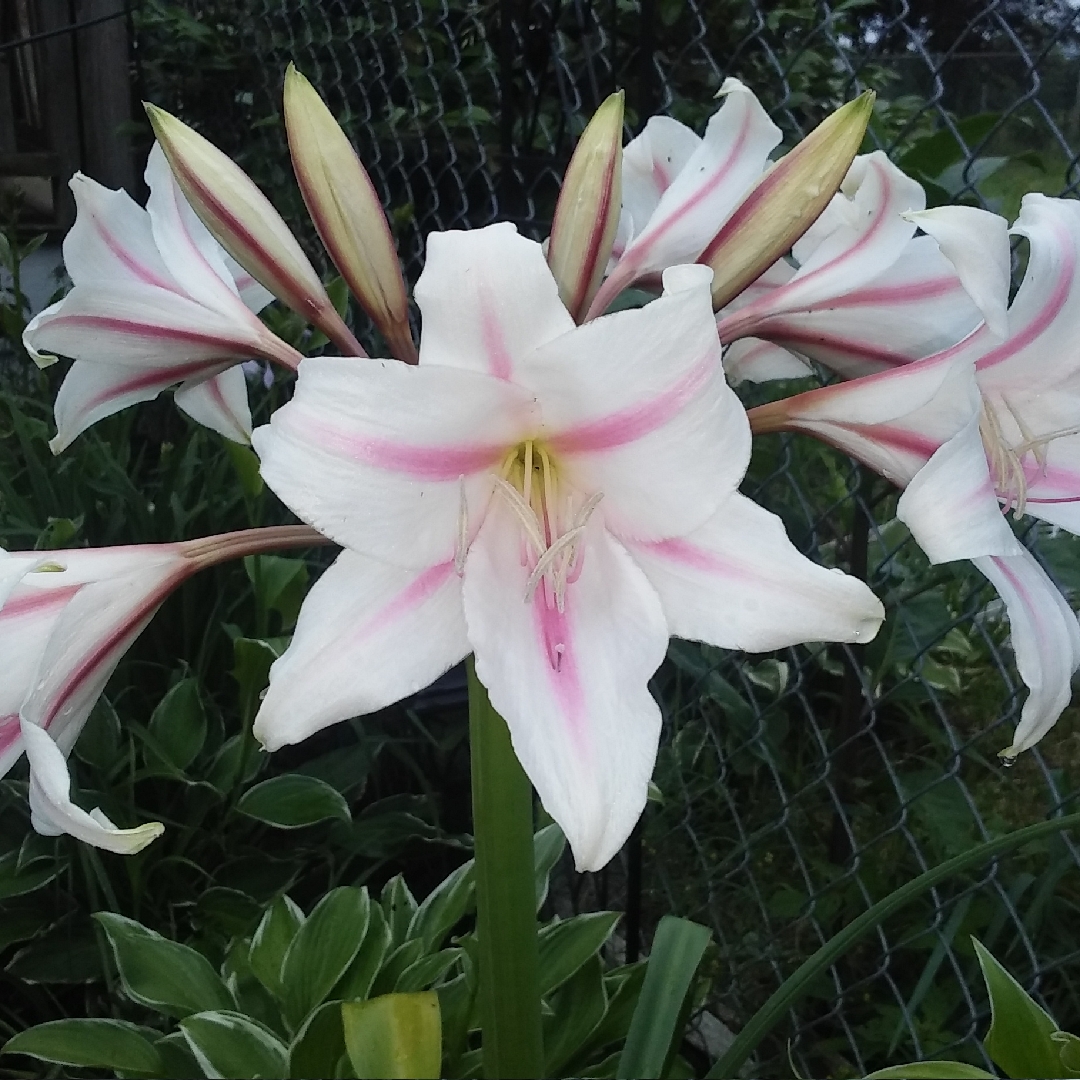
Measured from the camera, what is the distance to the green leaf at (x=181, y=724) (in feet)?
3.93

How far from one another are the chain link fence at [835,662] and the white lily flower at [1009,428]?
1.36ft

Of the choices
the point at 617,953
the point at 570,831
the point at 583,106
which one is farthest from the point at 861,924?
the point at 583,106

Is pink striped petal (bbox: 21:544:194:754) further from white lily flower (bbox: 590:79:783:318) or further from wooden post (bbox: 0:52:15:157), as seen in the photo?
wooden post (bbox: 0:52:15:157)

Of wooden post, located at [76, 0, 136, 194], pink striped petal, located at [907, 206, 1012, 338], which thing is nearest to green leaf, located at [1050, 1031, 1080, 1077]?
pink striped petal, located at [907, 206, 1012, 338]

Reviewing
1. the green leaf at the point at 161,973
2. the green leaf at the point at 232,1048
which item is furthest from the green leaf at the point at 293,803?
the green leaf at the point at 232,1048

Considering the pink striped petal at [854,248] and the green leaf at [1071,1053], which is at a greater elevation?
the pink striped petal at [854,248]

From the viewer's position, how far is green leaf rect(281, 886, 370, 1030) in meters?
0.95

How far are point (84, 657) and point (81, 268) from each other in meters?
0.26

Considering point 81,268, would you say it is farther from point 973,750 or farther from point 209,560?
point 973,750

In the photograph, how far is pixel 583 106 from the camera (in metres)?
1.70

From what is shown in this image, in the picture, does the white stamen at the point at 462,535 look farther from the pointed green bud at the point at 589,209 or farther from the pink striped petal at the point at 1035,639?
the pink striped petal at the point at 1035,639

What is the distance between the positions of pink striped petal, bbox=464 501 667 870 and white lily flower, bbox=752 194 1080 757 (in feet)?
0.43

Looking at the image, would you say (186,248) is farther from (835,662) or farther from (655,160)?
(835,662)

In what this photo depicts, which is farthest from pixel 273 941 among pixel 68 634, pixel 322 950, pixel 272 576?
pixel 68 634
